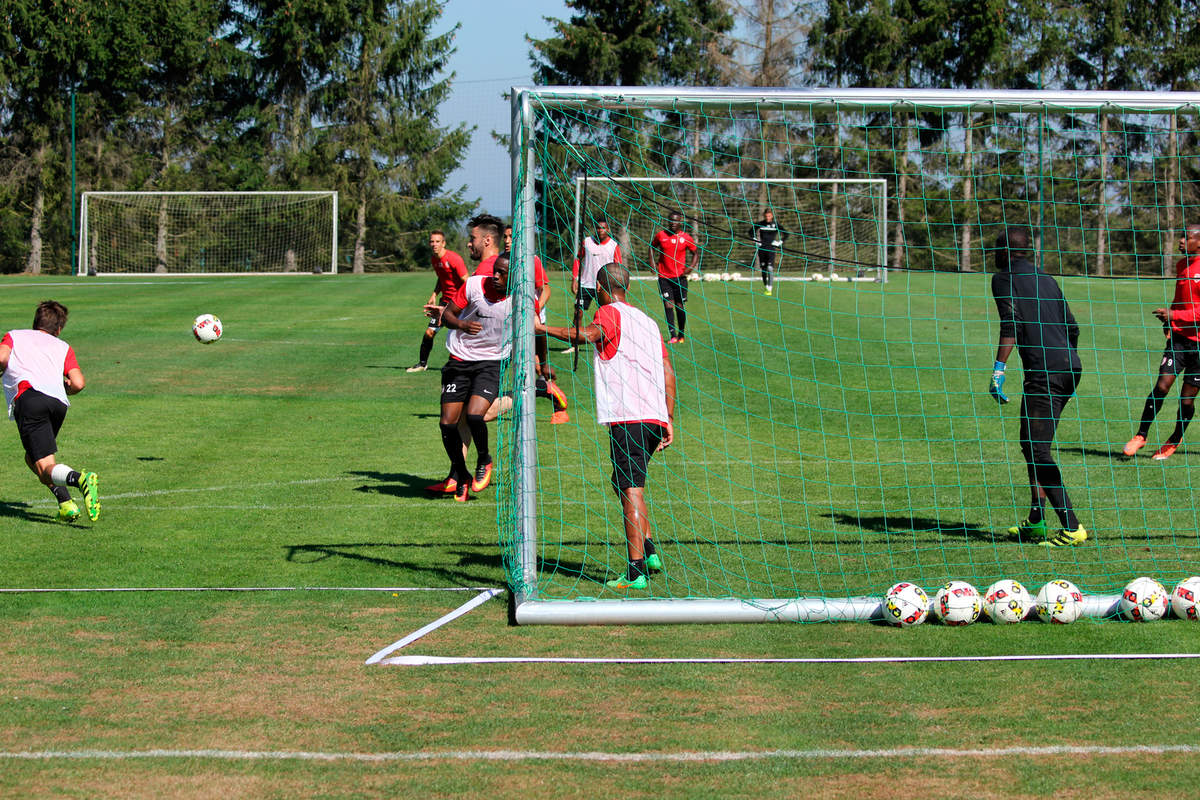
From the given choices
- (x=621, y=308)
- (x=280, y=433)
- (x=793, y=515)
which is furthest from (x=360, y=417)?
(x=621, y=308)

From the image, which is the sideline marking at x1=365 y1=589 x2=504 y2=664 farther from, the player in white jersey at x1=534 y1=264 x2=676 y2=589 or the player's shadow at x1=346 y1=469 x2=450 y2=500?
the player's shadow at x1=346 y1=469 x2=450 y2=500

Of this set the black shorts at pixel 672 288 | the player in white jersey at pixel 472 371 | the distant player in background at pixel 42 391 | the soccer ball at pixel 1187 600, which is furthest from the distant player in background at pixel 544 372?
the black shorts at pixel 672 288

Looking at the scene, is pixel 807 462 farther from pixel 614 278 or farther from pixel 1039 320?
pixel 614 278

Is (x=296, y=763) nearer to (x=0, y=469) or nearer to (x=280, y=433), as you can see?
(x=0, y=469)

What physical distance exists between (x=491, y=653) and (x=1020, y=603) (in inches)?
117

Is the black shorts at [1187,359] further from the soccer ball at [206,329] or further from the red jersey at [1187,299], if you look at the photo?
the soccer ball at [206,329]

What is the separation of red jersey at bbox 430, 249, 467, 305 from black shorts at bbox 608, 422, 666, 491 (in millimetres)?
6073

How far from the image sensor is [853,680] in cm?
584

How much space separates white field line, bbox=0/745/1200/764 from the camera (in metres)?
4.87

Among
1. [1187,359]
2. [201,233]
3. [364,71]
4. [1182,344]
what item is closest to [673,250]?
[1182,344]

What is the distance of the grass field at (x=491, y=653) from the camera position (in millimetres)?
4781

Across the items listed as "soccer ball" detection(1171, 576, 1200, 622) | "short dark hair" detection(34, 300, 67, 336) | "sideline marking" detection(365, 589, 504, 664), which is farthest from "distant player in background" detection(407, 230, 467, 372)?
"soccer ball" detection(1171, 576, 1200, 622)

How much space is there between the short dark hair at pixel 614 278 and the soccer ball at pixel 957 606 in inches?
104

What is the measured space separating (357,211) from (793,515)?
44547mm
